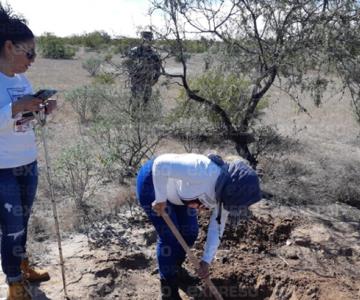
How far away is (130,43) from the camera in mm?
6719

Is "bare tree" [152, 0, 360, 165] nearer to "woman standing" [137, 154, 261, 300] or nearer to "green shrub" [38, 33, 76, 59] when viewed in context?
"woman standing" [137, 154, 261, 300]

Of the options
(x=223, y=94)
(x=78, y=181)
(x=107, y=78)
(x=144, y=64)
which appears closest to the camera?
(x=78, y=181)

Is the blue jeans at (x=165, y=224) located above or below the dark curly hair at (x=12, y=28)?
below

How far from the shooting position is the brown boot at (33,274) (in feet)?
12.6

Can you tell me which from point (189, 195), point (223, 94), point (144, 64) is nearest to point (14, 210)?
point (189, 195)

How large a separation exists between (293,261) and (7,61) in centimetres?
275

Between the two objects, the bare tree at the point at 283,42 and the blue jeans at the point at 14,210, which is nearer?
the blue jeans at the point at 14,210

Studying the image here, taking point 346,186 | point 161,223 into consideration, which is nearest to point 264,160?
point 346,186

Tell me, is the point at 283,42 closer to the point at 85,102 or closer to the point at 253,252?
the point at 253,252

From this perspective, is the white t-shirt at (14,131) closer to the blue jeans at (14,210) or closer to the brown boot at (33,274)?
A: the blue jeans at (14,210)

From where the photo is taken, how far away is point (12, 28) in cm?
314

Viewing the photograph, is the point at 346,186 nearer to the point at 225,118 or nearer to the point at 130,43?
the point at 225,118

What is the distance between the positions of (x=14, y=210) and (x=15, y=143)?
0.43 meters

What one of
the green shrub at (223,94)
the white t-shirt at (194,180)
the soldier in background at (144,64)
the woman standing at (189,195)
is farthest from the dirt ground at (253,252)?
the green shrub at (223,94)
